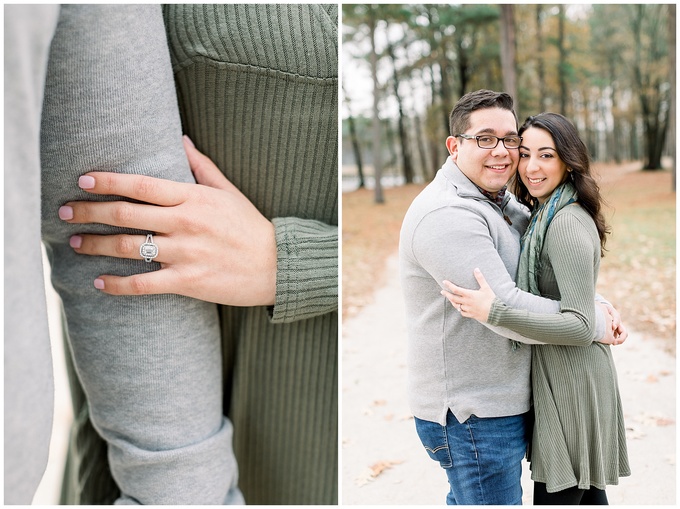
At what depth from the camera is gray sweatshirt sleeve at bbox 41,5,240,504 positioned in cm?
81

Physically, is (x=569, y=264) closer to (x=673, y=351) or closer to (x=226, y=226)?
(x=226, y=226)

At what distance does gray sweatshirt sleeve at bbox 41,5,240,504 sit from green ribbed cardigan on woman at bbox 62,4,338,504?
0.40 feet

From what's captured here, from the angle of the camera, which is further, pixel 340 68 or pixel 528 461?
pixel 528 461

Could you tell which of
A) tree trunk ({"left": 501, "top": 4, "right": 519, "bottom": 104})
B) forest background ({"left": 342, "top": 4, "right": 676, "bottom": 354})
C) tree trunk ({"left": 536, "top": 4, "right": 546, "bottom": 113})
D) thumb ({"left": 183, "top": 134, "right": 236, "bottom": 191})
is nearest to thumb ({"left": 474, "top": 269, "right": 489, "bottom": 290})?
thumb ({"left": 183, "top": 134, "right": 236, "bottom": 191})

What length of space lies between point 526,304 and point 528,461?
0.42 m

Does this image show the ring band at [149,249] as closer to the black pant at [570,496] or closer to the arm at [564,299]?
the arm at [564,299]

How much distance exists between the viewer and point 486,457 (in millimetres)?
1254

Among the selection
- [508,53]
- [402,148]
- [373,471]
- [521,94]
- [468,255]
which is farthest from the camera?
[521,94]

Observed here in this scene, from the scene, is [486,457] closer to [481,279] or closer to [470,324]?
[470,324]

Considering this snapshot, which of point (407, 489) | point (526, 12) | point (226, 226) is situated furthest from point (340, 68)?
point (526, 12)

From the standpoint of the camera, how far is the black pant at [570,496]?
50.2 inches

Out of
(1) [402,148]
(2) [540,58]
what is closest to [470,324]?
(1) [402,148]

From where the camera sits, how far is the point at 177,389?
97cm

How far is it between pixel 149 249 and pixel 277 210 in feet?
0.87
